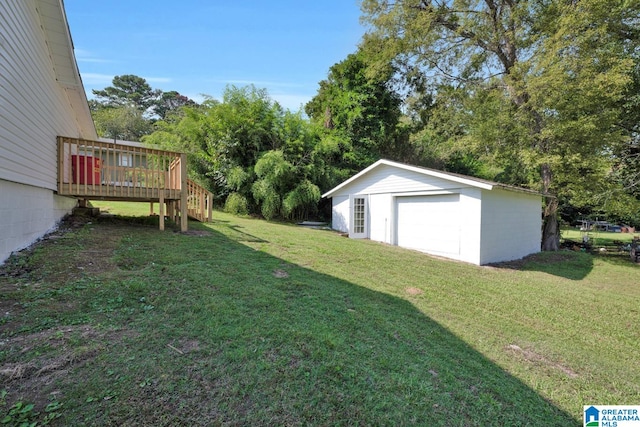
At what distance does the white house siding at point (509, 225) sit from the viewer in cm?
823

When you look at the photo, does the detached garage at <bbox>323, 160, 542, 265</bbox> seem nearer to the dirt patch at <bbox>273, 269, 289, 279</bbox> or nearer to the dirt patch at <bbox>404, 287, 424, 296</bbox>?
the dirt patch at <bbox>404, 287, 424, 296</bbox>

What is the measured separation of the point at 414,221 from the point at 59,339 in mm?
9221

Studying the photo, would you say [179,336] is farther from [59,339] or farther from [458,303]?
[458,303]

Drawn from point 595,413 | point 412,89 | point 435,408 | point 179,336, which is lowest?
point 595,413

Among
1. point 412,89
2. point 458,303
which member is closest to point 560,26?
point 412,89

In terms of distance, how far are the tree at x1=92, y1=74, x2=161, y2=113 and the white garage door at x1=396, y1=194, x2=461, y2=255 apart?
40.0 meters

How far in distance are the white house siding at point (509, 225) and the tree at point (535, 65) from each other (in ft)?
5.23

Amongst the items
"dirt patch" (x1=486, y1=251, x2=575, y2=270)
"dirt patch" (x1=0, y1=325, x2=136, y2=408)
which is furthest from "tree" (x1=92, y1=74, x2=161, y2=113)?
"dirt patch" (x1=0, y1=325, x2=136, y2=408)

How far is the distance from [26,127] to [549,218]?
1656 cm

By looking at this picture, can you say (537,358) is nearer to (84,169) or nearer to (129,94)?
(84,169)

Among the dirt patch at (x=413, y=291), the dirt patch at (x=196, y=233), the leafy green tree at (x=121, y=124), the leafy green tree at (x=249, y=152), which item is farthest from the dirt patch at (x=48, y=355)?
the leafy green tree at (x=121, y=124)

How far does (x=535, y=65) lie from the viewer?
393 inches

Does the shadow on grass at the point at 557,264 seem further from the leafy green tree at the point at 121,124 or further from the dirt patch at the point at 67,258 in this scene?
the leafy green tree at the point at 121,124

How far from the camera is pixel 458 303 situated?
4.68 m
